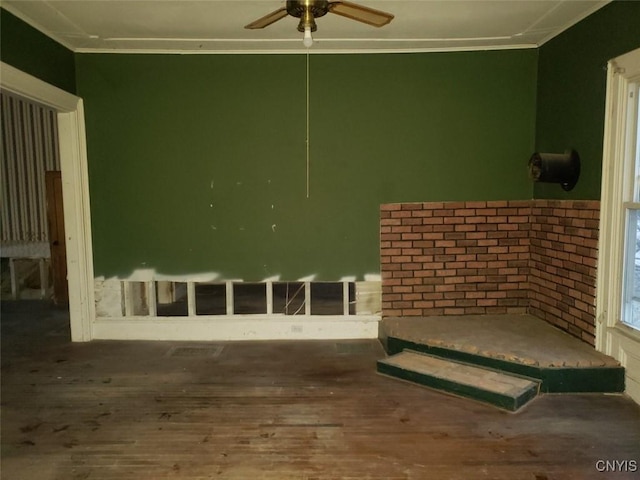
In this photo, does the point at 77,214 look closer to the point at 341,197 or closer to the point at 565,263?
the point at 341,197

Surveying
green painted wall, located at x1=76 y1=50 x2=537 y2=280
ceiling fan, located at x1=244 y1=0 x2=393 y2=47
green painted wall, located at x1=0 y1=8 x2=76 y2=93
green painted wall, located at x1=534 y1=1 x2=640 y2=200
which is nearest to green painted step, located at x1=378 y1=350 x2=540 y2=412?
green painted wall, located at x1=76 y1=50 x2=537 y2=280

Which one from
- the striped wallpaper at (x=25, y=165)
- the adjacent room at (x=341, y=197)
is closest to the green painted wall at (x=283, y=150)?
the adjacent room at (x=341, y=197)

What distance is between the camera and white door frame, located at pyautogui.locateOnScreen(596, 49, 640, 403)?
3039mm

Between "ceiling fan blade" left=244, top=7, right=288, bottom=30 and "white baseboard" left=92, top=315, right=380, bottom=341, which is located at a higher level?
"ceiling fan blade" left=244, top=7, right=288, bottom=30

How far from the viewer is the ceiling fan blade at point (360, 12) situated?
7.66 feet

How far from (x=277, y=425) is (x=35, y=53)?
3.45 meters

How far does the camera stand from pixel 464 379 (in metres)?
3.14

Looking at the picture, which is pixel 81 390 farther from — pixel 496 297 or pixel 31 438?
pixel 496 297

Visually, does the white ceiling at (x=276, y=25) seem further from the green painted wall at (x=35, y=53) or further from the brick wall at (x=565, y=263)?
the brick wall at (x=565, y=263)

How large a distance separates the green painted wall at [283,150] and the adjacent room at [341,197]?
2 centimetres

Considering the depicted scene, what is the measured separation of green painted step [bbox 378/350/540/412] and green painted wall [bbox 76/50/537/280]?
1149 millimetres

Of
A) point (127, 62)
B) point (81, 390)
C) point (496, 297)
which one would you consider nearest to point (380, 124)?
point (496, 297)

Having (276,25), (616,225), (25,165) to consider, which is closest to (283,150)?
(276,25)

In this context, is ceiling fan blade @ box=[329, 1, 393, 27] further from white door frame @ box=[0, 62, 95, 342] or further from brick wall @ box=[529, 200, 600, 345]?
white door frame @ box=[0, 62, 95, 342]
